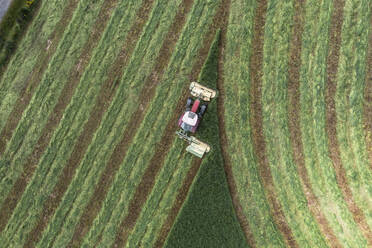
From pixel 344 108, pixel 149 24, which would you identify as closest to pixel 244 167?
pixel 344 108

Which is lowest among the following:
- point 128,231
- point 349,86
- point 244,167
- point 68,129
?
point 128,231

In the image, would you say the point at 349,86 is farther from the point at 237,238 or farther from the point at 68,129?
the point at 68,129

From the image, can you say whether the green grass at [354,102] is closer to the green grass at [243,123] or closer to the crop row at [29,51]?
the green grass at [243,123]

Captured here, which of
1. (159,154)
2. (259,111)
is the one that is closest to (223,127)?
(259,111)

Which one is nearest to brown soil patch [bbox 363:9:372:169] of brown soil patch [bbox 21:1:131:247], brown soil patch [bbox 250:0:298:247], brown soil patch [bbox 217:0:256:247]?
brown soil patch [bbox 250:0:298:247]

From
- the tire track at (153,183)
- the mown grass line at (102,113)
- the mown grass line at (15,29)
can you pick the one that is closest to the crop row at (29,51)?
the mown grass line at (15,29)

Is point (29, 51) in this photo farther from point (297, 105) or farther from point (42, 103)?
point (297, 105)
